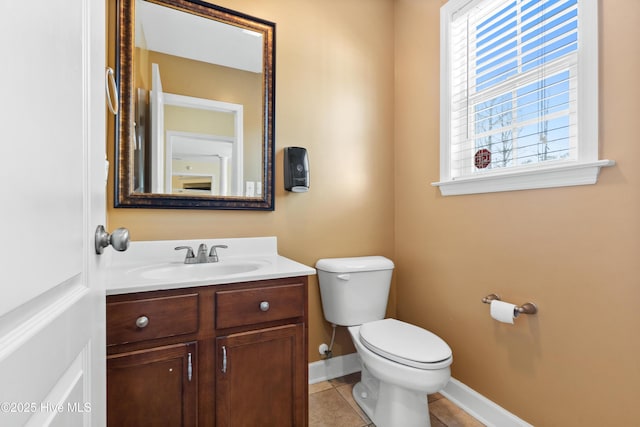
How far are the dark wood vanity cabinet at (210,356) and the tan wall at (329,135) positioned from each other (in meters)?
0.57

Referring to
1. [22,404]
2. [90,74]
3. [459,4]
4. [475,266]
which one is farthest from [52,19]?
[459,4]

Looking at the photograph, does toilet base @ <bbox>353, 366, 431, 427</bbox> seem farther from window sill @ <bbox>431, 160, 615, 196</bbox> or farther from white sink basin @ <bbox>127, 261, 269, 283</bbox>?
window sill @ <bbox>431, 160, 615, 196</bbox>

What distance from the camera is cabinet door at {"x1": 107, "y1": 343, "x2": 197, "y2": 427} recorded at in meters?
1.03

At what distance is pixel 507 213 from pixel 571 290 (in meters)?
0.40

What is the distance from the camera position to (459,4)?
170 centimetres

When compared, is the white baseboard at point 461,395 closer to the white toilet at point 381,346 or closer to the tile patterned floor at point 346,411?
the tile patterned floor at point 346,411

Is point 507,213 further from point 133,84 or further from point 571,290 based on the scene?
point 133,84

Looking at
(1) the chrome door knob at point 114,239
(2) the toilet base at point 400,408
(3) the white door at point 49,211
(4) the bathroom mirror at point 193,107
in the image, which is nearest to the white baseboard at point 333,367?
(2) the toilet base at point 400,408

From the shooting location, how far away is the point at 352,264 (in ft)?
5.93

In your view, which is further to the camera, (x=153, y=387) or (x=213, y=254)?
(x=213, y=254)

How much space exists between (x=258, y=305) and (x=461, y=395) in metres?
1.28

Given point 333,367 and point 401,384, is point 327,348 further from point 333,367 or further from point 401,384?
point 401,384

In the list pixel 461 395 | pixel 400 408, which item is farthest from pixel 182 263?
pixel 461 395

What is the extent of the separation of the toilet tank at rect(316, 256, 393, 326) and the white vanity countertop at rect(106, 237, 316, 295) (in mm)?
330
